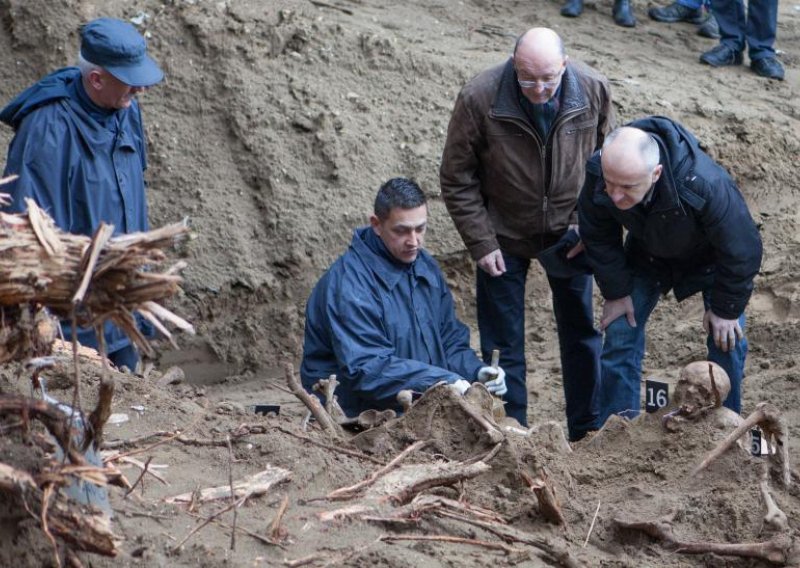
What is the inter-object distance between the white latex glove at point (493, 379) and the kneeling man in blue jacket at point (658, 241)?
0.58m

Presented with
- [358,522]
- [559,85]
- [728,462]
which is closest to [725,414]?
[728,462]

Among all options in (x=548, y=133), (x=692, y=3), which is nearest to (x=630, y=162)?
(x=548, y=133)

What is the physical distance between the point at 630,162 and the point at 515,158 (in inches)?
42.6

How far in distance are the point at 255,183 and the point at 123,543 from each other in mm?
4987

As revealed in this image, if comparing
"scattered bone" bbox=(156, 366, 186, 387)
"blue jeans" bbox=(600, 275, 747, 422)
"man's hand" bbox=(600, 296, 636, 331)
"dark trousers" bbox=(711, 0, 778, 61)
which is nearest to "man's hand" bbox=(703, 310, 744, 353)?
"blue jeans" bbox=(600, 275, 747, 422)

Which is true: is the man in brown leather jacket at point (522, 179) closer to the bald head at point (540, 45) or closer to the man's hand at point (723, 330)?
the bald head at point (540, 45)

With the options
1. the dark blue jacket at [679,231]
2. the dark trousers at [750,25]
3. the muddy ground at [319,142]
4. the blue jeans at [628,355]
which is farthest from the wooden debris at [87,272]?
the dark trousers at [750,25]

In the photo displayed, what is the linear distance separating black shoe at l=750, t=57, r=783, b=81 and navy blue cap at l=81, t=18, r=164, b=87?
537 cm

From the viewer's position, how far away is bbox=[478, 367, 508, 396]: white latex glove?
18.2 feet

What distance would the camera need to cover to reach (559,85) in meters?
6.00

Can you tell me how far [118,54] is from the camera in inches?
204

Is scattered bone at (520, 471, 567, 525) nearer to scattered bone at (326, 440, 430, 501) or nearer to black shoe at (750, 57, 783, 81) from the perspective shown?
scattered bone at (326, 440, 430, 501)

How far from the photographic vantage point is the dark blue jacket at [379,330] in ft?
17.7

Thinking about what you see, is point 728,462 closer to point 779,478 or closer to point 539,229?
point 779,478
